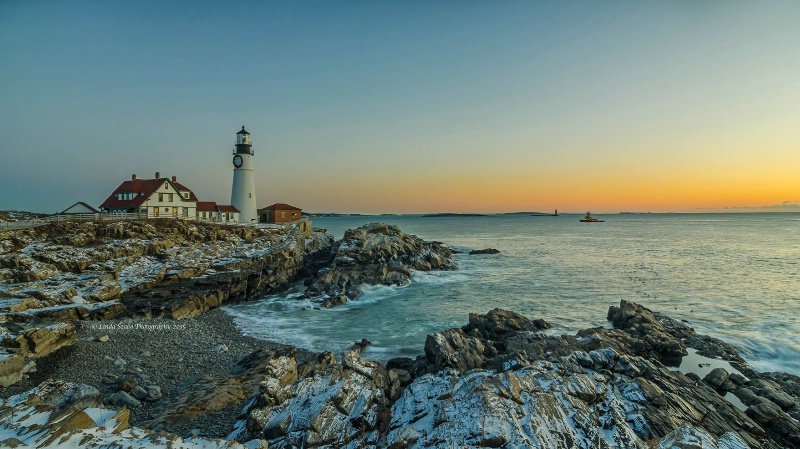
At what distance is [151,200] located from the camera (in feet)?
143

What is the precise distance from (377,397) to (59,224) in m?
35.5

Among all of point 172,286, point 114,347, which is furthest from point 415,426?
point 172,286

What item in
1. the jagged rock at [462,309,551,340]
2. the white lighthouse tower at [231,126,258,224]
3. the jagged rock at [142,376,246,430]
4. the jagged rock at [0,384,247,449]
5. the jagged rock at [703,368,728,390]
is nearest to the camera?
the jagged rock at [0,384,247,449]

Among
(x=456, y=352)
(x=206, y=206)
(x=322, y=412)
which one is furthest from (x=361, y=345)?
(x=206, y=206)

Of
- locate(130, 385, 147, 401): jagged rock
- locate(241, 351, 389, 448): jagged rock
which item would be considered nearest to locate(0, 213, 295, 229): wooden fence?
locate(130, 385, 147, 401): jagged rock

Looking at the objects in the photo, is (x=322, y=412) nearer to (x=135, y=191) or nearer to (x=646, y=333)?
(x=646, y=333)

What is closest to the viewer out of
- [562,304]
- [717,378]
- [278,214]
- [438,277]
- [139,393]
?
[139,393]

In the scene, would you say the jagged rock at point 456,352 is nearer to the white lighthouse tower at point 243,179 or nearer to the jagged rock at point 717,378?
the jagged rock at point 717,378

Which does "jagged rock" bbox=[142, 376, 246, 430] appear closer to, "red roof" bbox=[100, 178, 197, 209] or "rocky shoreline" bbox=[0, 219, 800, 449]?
"rocky shoreline" bbox=[0, 219, 800, 449]

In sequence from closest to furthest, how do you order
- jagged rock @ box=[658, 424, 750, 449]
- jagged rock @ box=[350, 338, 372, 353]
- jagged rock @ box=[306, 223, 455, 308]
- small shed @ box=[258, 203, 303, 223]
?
1. jagged rock @ box=[658, 424, 750, 449]
2. jagged rock @ box=[350, 338, 372, 353]
3. jagged rock @ box=[306, 223, 455, 308]
4. small shed @ box=[258, 203, 303, 223]

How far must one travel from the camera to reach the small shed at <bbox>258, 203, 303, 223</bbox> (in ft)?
204

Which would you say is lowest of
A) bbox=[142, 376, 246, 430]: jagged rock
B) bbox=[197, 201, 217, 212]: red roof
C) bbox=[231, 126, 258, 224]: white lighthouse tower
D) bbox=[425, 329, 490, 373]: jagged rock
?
bbox=[142, 376, 246, 430]: jagged rock

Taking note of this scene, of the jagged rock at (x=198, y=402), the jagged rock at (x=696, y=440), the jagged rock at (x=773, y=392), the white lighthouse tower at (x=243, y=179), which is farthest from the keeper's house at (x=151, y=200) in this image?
the jagged rock at (x=773, y=392)

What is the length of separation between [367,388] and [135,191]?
1877 inches
